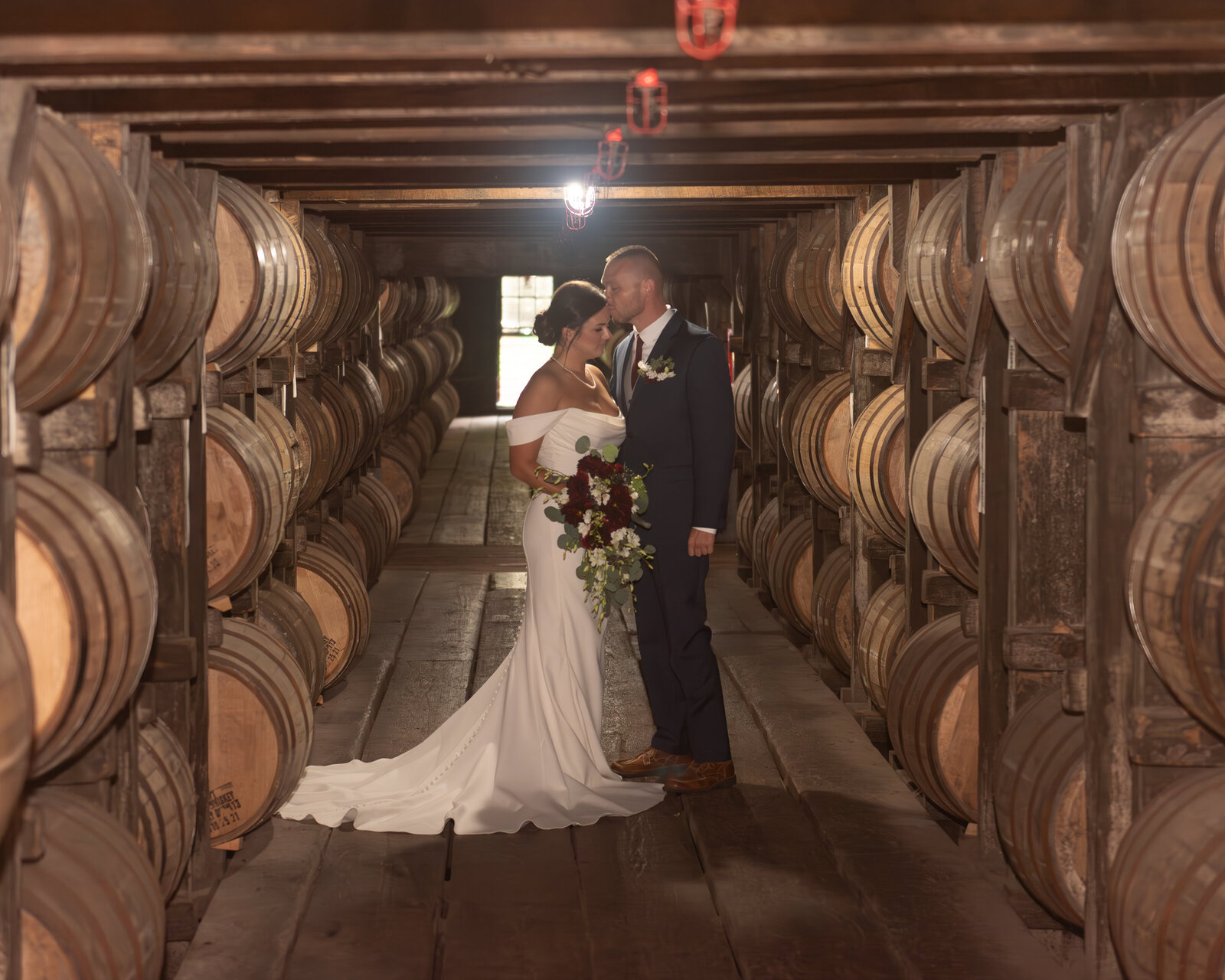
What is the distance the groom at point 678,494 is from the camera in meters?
5.16

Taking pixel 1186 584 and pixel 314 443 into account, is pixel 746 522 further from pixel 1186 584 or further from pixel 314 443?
pixel 1186 584

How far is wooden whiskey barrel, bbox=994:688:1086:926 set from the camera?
370 cm

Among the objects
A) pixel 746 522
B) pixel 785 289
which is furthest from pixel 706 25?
pixel 746 522

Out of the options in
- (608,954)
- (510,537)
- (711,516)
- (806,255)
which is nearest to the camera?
(608,954)

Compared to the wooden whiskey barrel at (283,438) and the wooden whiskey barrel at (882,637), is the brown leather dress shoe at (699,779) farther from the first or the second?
the wooden whiskey barrel at (283,438)

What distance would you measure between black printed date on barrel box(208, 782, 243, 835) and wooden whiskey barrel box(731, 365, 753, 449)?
5.80 meters

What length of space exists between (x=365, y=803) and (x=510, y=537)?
7.53m

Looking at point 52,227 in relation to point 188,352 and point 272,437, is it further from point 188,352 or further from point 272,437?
point 272,437

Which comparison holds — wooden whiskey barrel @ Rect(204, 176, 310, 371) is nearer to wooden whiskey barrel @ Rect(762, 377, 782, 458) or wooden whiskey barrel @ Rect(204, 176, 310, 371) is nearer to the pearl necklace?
the pearl necklace

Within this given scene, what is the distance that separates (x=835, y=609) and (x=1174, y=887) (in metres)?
3.94

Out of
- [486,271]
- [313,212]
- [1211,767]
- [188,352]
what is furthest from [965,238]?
[486,271]

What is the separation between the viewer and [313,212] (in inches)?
293

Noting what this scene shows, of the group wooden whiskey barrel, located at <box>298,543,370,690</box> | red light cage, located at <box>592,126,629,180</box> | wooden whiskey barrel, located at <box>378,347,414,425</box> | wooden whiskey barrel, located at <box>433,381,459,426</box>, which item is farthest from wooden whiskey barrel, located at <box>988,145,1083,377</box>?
wooden whiskey barrel, located at <box>433,381,459,426</box>

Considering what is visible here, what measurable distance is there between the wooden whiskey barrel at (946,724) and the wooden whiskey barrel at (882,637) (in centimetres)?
84
